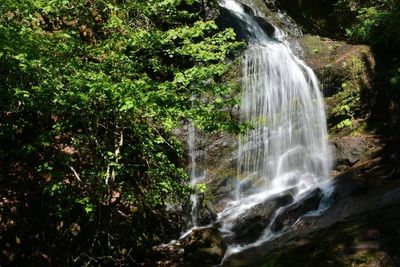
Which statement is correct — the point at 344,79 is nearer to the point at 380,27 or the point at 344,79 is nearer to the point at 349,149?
the point at 380,27

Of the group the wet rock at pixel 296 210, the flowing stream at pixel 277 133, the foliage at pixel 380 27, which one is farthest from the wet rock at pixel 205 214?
the foliage at pixel 380 27

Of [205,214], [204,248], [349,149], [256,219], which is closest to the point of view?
[204,248]

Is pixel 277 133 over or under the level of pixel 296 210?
over

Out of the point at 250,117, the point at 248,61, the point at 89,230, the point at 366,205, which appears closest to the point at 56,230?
the point at 89,230

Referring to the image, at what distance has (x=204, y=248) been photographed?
852 cm

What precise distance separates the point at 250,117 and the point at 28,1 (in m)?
8.43

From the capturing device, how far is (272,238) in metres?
8.84

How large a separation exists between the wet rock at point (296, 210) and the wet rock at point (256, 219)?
0.30 m

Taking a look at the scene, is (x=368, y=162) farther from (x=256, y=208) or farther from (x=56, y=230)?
(x=56, y=230)

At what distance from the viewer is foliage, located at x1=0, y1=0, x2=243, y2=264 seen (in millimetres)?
5930

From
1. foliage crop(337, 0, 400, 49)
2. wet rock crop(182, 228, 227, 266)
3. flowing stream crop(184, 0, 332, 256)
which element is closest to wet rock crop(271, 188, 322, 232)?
flowing stream crop(184, 0, 332, 256)

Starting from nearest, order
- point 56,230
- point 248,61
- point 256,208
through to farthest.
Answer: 1. point 56,230
2. point 256,208
3. point 248,61

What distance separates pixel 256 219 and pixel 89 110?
486 cm

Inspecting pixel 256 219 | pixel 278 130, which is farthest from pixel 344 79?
Result: pixel 256 219
